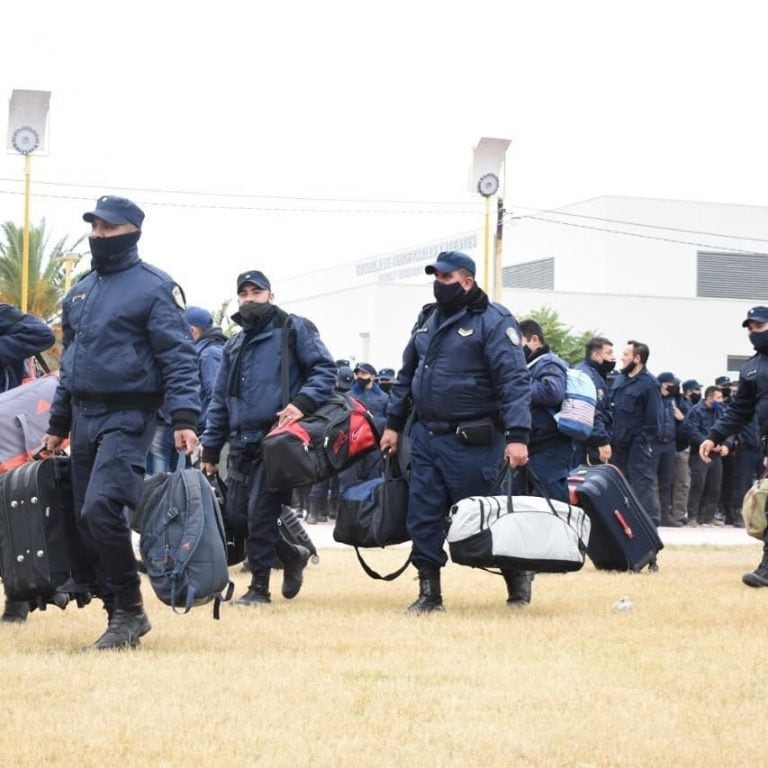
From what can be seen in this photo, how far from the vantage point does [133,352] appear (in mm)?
7125

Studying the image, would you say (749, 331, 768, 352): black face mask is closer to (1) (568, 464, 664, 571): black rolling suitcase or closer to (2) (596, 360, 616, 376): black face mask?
(1) (568, 464, 664, 571): black rolling suitcase

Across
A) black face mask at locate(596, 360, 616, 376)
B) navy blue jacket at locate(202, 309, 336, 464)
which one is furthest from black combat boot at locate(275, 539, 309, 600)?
black face mask at locate(596, 360, 616, 376)

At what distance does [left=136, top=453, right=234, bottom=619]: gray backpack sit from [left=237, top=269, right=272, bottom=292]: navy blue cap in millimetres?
2294

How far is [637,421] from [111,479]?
9.62m

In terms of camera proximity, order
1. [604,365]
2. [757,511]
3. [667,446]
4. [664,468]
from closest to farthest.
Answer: [757,511]
[604,365]
[667,446]
[664,468]

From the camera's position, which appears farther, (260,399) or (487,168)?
(487,168)

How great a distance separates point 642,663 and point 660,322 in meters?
47.1

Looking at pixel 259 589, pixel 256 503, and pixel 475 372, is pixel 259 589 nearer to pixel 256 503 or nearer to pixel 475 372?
pixel 256 503

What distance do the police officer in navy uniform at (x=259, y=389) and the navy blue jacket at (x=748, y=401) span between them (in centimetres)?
371

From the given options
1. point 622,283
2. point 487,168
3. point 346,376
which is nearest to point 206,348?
point 346,376

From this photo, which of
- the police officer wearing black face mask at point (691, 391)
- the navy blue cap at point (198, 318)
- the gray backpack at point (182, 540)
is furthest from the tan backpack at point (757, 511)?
the police officer wearing black face mask at point (691, 391)

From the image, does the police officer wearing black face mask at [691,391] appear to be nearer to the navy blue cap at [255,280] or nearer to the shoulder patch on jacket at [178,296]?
the navy blue cap at [255,280]

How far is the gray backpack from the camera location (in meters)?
6.99

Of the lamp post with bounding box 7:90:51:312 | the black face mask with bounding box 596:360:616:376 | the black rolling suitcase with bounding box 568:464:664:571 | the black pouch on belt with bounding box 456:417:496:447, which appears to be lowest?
the black rolling suitcase with bounding box 568:464:664:571
